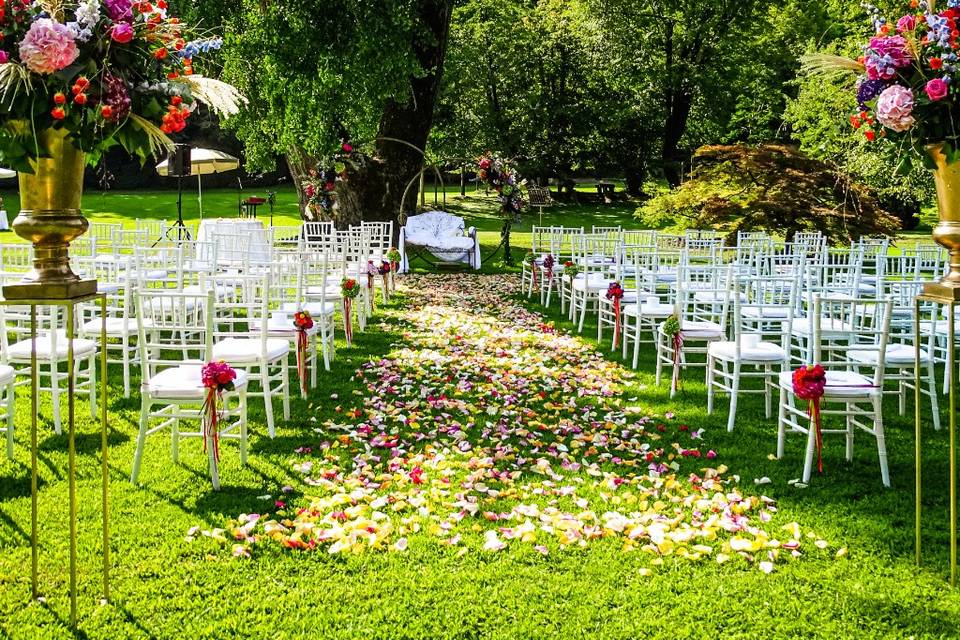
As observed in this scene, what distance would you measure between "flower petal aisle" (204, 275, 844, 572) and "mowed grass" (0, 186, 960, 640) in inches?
5.4

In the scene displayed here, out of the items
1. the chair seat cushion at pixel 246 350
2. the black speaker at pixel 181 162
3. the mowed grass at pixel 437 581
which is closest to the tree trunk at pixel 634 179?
the black speaker at pixel 181 162

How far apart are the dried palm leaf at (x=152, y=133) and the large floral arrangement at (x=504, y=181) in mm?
13042

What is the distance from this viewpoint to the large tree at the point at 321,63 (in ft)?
44.0

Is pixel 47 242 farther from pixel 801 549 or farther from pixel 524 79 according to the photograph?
pixel 524 79

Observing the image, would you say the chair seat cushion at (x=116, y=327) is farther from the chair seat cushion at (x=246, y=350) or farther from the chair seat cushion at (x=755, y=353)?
the chair seat cushion at (x=755, y=353)

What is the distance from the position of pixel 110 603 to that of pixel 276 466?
1790 millimetres

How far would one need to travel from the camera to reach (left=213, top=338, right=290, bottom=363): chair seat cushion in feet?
18.8

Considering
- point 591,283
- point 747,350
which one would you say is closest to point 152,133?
point 747,350

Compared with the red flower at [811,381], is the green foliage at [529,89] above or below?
above

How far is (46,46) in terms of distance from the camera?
2.72 metres

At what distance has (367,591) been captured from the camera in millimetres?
3635

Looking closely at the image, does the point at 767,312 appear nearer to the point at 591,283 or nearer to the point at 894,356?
the point at 894,356

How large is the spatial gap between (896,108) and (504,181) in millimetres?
13161

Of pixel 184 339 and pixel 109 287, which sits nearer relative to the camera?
pixel 184 339
